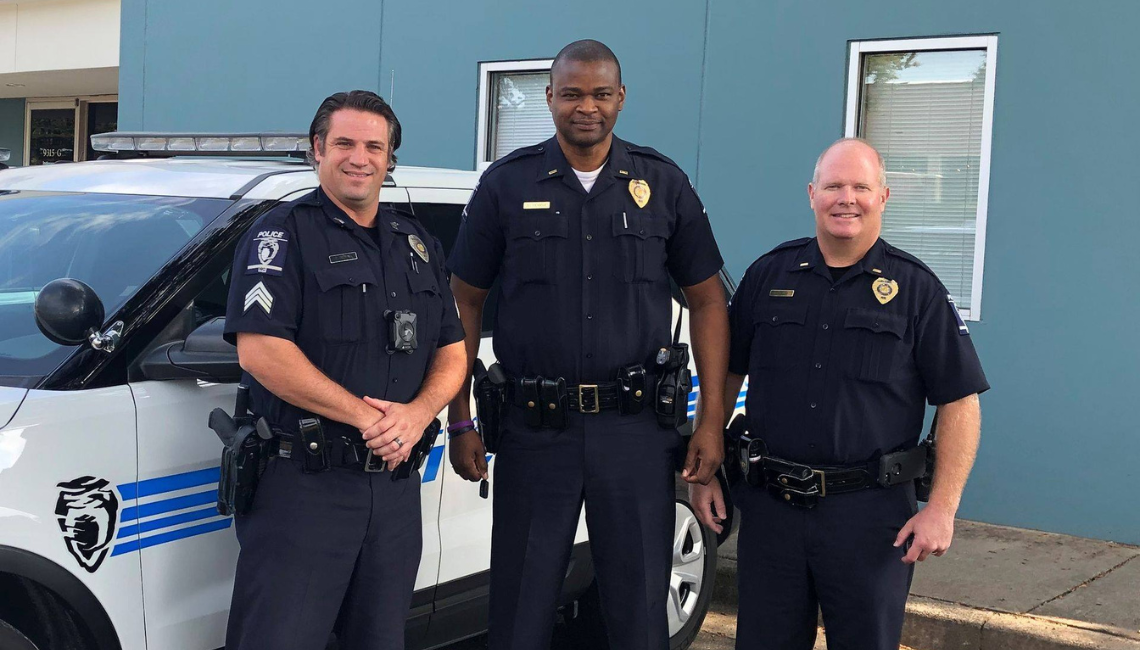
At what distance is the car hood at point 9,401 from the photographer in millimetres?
2594

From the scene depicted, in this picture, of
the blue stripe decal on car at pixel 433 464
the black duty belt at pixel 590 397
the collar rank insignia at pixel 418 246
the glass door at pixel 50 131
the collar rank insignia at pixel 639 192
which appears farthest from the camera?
the glass door at pixel 50 131

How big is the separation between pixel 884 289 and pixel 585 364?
2.70 feet

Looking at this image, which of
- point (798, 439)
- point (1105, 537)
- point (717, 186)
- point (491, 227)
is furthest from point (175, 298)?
point (1105, 537)

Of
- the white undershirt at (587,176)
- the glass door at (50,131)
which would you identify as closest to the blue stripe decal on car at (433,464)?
the white undershirt at (587,176)

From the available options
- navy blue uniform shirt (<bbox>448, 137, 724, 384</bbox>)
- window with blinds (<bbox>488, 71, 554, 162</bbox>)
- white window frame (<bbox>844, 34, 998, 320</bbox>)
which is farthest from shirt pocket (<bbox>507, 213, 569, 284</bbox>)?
window with blinds (<bbox>488, 71, 554, 162</bbox>)

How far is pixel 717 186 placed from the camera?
22.4 feet

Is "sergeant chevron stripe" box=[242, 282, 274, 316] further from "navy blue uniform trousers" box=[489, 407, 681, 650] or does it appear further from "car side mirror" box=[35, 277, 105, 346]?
"navy blue uniform trousers" box=[489, 407, 681, 650]

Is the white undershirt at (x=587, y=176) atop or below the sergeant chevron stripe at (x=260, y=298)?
atop

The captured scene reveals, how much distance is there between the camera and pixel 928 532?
2930mm

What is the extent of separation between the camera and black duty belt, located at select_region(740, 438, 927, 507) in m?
3.00

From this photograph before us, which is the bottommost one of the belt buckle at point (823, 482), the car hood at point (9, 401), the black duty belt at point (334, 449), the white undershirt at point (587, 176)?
the belt buckle at point (823, 482)

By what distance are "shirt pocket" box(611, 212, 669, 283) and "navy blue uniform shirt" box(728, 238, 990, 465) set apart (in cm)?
36

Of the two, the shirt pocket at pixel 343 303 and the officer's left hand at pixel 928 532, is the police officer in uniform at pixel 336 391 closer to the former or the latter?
the shirt pocket at pixel 343 303

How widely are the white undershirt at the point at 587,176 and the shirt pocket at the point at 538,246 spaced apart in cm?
12
